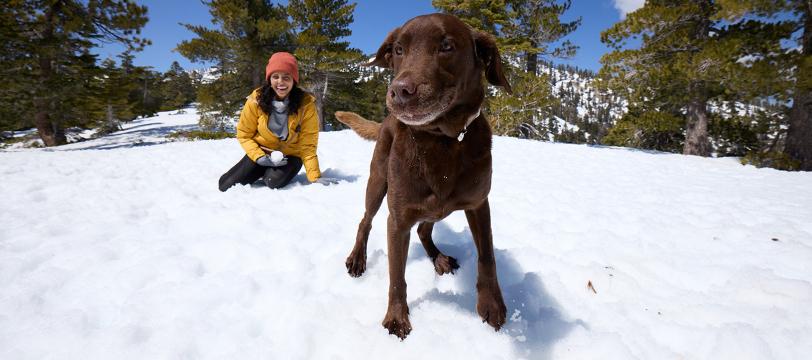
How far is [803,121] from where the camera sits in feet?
26.0

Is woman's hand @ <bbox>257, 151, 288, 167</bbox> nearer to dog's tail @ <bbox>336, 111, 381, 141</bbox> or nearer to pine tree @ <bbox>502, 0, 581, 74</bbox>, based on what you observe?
dog's tail @ <bbox>336, 111, 381, 141</bbox>

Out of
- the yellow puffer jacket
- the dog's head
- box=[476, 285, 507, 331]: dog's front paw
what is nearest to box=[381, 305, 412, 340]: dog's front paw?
box=[476, 285, 507, 331]: dog's front paw

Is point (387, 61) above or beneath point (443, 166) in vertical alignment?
above

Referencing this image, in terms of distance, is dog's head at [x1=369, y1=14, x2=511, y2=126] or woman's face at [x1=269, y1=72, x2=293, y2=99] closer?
dog's head at [x1=369, y1=14, x2=511, y2=126]

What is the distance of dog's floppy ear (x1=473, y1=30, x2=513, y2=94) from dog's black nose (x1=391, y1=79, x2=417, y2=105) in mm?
580

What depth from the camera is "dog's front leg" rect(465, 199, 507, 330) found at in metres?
1.65

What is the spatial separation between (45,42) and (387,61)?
1642 centimetres

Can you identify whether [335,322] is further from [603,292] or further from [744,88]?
[744,88]

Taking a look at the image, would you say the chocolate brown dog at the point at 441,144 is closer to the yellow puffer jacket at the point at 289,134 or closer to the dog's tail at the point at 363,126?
the dog's tail at the point at 363,126

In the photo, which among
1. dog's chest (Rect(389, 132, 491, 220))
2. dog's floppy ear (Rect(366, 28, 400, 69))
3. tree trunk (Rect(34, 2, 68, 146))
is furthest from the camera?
tree trunk (Rect(34, 2, 68, 146))

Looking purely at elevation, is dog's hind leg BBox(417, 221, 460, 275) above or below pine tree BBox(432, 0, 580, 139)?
below

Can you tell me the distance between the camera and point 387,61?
Result: 75.2 inches

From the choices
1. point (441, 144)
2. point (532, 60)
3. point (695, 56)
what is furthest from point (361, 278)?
point (532, 60)

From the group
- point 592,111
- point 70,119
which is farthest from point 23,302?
point 592,111
